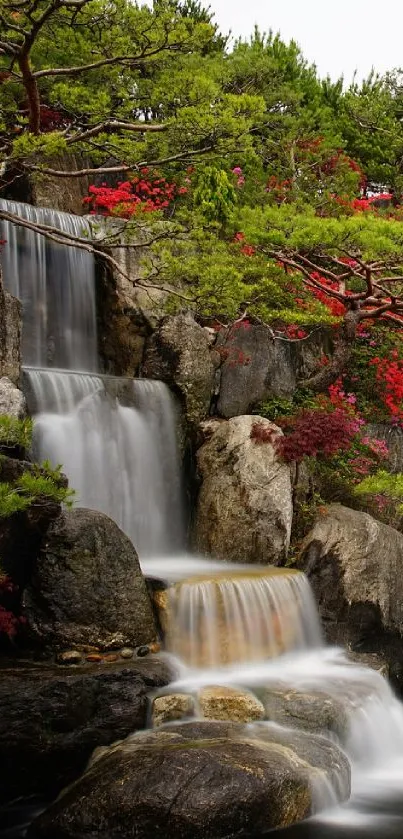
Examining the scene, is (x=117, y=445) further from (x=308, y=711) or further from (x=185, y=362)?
(x=308, y=711)

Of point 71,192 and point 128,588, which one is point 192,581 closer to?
point 128,588

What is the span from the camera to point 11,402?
786 cm

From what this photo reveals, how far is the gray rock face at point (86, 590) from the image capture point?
7.21 meters

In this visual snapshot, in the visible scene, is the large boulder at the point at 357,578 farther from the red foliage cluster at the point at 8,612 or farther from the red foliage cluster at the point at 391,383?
the red foliage cluster at the point at 8,612

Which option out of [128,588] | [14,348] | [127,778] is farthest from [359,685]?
[14,348]

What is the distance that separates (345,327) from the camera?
40.5ft

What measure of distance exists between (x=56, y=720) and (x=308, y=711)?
2.38 meters

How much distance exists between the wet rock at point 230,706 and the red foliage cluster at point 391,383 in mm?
7500

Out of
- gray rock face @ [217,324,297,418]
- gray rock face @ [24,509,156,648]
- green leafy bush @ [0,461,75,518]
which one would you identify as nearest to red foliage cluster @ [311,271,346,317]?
gray rock face @ [217,324,297,418]

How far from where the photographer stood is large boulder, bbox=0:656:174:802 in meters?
6.08

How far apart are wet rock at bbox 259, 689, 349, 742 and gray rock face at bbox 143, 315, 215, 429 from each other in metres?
5.21

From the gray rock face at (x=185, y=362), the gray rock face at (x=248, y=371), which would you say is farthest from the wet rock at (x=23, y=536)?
the gray rock face at (x=248, y=371)

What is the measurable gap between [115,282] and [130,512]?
4.30 m

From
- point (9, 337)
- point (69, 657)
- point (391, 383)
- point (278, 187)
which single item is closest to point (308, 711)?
point (69, 657)
